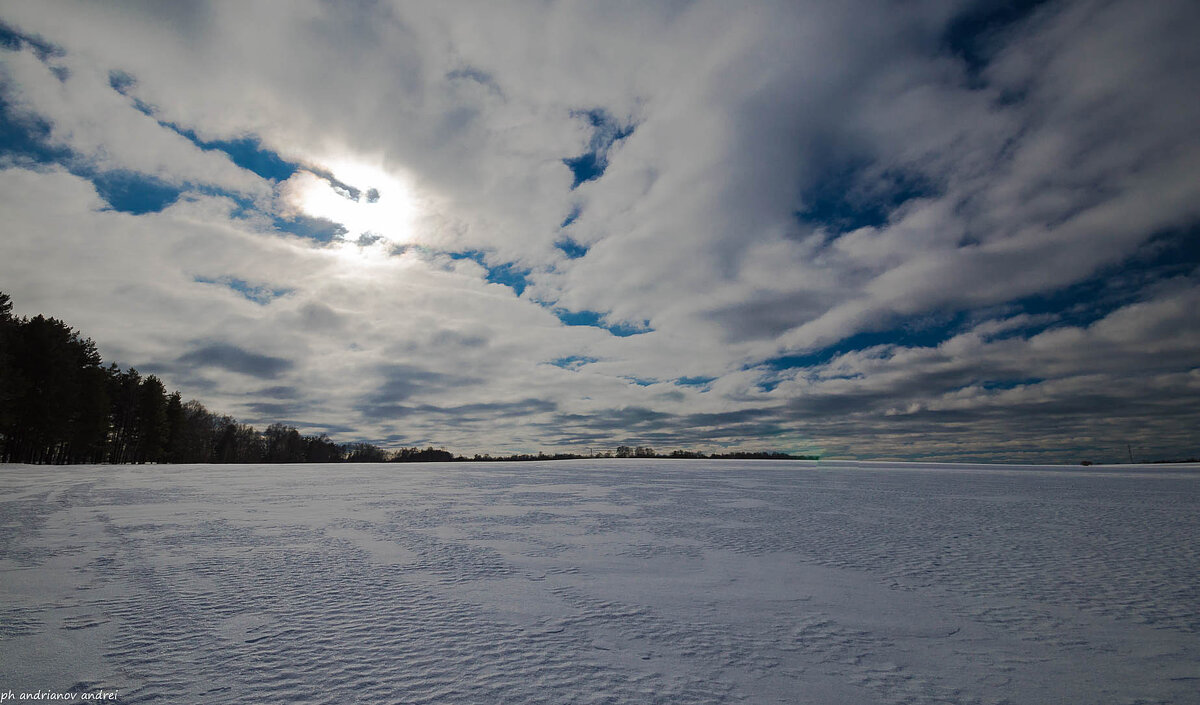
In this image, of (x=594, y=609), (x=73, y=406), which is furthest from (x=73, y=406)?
(x=594, y=609)

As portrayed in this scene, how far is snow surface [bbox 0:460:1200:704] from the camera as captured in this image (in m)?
3.06

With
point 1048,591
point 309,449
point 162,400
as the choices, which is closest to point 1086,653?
point 1048,591

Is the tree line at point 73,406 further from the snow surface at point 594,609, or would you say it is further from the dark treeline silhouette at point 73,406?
the snow surface at point 594,609

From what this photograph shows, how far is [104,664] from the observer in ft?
10.4

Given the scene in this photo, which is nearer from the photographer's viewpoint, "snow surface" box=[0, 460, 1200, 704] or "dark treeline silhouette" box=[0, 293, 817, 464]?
"snow surface" box=[0, 460, 1200, 704]

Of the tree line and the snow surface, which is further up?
the tree line

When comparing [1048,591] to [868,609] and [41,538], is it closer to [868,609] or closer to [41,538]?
[868,609]

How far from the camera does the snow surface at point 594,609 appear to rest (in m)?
3.06

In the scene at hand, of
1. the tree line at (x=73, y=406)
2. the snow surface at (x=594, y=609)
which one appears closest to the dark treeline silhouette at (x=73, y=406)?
the tree line at (x=73, y=406)

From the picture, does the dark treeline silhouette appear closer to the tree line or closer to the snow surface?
the tree line

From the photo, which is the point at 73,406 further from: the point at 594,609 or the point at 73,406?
the point at 594,609

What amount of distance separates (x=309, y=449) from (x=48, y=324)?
62571mm

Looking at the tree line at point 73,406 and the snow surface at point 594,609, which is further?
the tree line at point 73,406

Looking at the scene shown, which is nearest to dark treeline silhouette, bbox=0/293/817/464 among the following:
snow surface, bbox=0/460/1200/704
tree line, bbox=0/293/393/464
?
tree line, bbox=0/293/393/464
